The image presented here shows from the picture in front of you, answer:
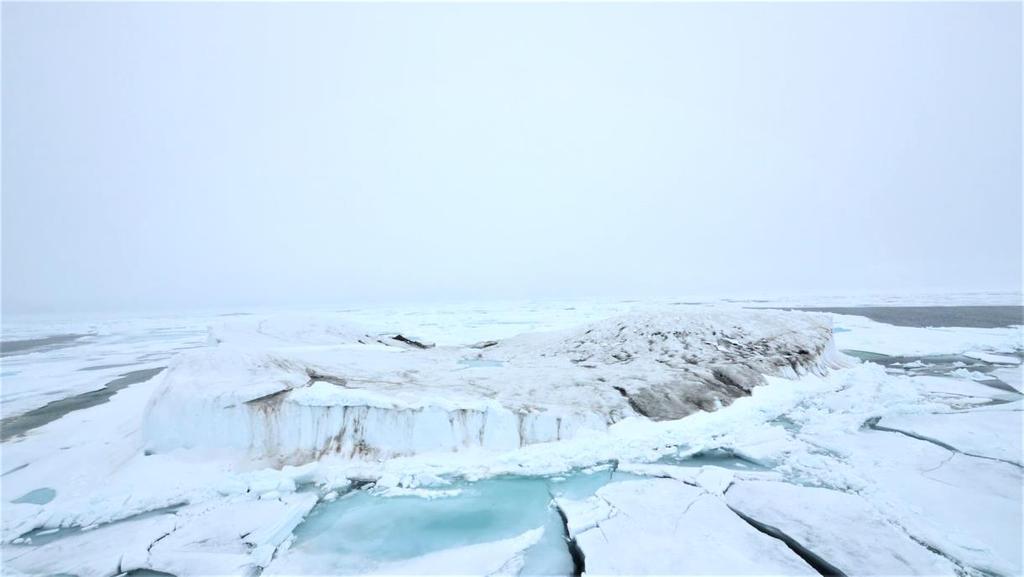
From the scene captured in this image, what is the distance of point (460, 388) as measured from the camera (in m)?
7.16

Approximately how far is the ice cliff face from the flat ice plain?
4cm

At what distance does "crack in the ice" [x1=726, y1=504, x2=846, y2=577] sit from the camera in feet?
10.8

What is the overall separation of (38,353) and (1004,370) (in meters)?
34.4

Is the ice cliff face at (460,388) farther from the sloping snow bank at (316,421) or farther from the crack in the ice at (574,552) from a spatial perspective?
the crack in the ice at (574,552)

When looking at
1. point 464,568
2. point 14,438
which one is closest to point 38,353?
point 14,438

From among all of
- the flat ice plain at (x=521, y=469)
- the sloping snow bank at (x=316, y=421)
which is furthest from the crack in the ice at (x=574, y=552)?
the sloping snow bank at (x=316, y=421)

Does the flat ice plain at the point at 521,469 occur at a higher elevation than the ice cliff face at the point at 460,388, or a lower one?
lower

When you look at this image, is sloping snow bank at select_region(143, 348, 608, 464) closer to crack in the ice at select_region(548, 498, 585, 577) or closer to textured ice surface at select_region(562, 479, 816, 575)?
textured ice surface at select_region(562, 479, 816, 575)

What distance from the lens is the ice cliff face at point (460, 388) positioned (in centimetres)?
558

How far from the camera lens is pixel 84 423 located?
23.2 ft

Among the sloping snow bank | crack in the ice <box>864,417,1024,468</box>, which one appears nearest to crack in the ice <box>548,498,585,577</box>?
the sloping snow bank

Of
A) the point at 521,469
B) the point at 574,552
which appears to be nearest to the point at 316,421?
the point at 521,469

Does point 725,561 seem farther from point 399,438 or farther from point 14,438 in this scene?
point 14,438

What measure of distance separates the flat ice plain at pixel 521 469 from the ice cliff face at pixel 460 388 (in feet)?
0.13
